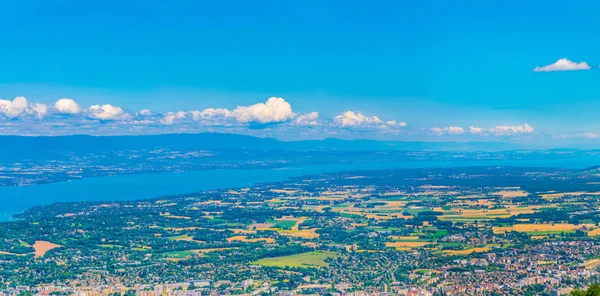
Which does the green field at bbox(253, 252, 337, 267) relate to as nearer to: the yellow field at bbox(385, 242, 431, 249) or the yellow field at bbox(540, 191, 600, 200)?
the yellow field at bbox(385, 242, 431, 249)

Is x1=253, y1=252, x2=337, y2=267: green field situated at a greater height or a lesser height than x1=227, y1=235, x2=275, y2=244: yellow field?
greater

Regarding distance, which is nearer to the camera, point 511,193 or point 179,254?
point 179,254

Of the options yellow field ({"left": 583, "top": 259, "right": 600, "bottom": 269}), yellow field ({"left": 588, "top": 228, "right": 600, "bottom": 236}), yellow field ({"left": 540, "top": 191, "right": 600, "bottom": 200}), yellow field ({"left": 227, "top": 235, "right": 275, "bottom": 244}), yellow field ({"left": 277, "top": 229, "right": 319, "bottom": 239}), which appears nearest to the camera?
yellow field ({"left": 583, "top": 259, "right": 600, "bottom": 269})

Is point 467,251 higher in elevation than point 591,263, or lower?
lower

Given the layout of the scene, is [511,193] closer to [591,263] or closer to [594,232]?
[594,232]

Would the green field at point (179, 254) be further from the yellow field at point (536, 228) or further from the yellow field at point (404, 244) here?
the yellow field at point (536, 228)

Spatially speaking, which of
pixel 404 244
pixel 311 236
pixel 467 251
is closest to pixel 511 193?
pixel 311 236

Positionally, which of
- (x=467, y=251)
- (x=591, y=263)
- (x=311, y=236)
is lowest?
(x=311, y=236)

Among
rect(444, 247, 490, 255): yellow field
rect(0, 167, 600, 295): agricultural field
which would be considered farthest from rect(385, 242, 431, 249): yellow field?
rect(444, 247, 490, 255): yellow field
